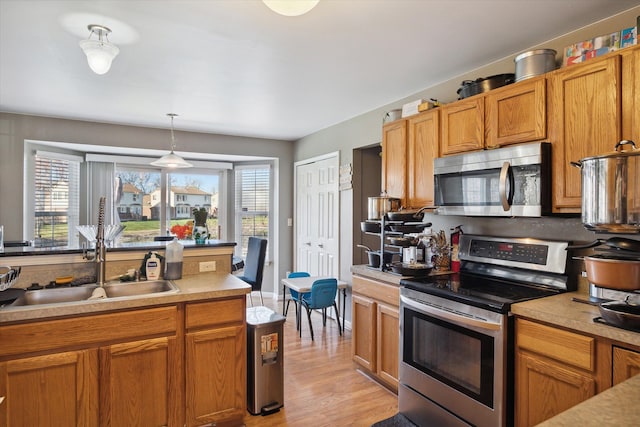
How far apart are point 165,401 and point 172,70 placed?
7.67 ft

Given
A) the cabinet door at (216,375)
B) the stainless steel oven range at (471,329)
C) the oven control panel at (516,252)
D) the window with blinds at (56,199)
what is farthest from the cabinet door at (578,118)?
the window with blinds at (56,199)

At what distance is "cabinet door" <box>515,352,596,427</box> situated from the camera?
1.61m

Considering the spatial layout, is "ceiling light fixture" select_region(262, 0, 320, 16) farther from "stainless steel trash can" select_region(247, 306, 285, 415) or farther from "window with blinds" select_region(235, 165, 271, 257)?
"window with blinds" select_region(235, 165, 271, 257)

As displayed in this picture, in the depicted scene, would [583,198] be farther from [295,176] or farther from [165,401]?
[295,176]

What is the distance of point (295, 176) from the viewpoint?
566 centimetres

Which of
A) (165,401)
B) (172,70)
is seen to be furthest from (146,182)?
(165,401)

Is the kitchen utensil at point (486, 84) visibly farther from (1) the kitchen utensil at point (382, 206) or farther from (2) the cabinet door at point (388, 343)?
(2) the cabinet door at point (388, 343)

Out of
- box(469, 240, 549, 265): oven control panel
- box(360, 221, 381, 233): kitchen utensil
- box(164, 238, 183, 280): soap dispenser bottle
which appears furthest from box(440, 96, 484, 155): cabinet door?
box(164, 238, 183, 280): soap dispenser bottle

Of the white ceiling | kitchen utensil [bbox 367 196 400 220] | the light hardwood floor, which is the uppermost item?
the white ceiling

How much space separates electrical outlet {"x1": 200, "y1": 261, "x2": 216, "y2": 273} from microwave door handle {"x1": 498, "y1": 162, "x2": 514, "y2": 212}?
2062mm

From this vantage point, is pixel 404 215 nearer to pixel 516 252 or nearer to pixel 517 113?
pixel 516 252

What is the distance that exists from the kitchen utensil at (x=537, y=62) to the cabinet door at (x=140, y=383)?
2.62 m

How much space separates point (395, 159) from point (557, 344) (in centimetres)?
190

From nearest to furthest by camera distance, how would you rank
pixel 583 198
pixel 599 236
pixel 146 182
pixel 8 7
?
pixel 583 198, pixel 8 7, pixel 599 236, pixel 146 182
